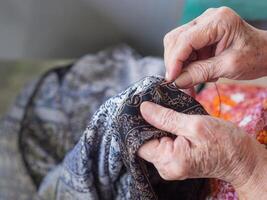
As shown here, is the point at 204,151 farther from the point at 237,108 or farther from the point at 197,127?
the point at 237,108

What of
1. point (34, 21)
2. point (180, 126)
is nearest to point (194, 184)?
point (180, 126)

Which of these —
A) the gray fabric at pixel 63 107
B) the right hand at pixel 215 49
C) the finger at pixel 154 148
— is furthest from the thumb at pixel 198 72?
the gray fabric at pixel 63 107

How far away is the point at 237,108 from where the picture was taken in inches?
40.8

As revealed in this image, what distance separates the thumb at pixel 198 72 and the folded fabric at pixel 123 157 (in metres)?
0.02

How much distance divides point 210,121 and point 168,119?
0.21 feet

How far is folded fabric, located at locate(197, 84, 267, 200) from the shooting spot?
0.76m

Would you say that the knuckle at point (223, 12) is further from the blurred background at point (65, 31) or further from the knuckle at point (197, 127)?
the blurred background at point (65, 31)

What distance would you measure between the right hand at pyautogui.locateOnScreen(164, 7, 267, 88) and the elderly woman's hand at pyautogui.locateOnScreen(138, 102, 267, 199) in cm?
9

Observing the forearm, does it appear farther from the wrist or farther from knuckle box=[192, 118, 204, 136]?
knuckle box=[192, 118, 204, 136]

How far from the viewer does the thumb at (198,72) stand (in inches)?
29.3

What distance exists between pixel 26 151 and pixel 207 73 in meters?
0.64

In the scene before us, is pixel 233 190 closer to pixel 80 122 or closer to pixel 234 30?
pixel 234 30

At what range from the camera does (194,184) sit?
0.79 metres

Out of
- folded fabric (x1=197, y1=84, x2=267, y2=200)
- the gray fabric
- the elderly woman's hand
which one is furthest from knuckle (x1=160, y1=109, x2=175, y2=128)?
the gray fabric
